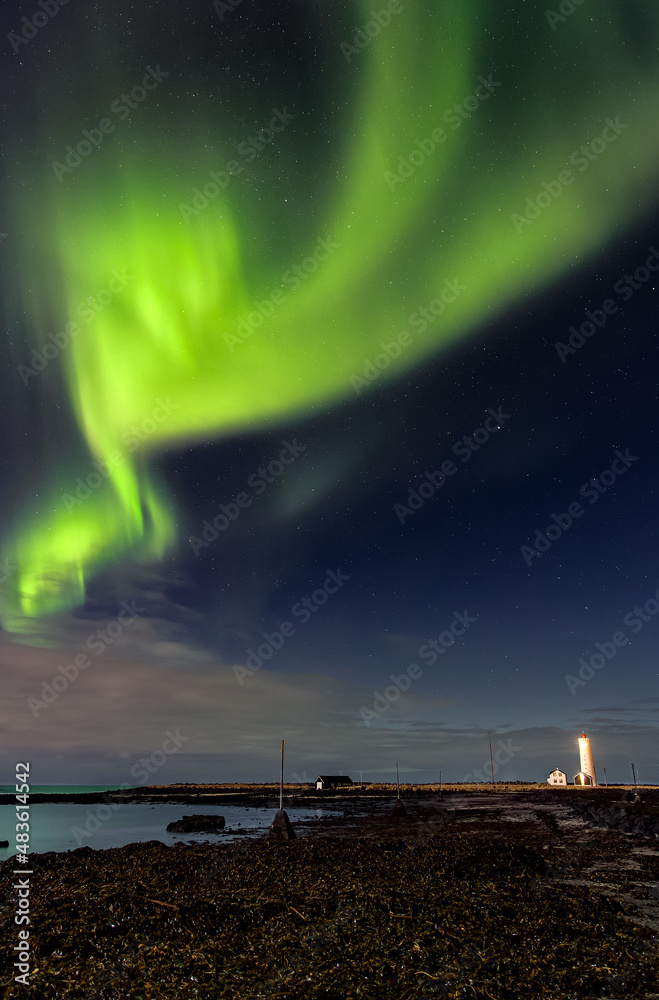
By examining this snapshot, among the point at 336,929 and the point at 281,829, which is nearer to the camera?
the point at 336,929

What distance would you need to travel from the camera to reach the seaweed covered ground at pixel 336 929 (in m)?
9.95

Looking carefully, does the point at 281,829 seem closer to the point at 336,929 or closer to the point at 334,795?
the point at 336,929

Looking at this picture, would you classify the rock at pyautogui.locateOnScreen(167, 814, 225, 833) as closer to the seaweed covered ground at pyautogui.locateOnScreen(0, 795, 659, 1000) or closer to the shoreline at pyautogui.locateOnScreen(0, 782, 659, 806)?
the seaweed covered ground at pyautogui.locateOnScreen(0, 795, 659, 1000)

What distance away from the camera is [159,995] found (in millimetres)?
9523

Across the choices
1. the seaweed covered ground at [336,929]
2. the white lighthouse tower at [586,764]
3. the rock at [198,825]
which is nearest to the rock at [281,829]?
the seaweed covered ground at [336,929]

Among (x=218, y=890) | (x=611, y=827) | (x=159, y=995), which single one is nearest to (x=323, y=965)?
(x=159, y=995)

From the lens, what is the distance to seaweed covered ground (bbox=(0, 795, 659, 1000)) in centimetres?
995

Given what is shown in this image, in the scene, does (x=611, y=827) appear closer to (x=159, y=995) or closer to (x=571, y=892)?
(x=571, y=892)

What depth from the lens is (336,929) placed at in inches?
492

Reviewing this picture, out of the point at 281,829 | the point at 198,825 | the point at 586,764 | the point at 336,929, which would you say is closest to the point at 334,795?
the point at 586,764

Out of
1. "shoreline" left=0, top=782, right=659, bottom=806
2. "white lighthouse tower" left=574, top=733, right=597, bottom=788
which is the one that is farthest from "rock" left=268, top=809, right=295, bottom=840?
"white lighthouse tower" left=574, top=733, right=597, bottom=788

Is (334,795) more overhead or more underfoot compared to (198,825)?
more underfoot

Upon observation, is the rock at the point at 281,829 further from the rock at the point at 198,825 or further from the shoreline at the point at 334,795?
the shoreline at the point at 334,795

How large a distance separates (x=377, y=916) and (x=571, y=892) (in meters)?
6.99
